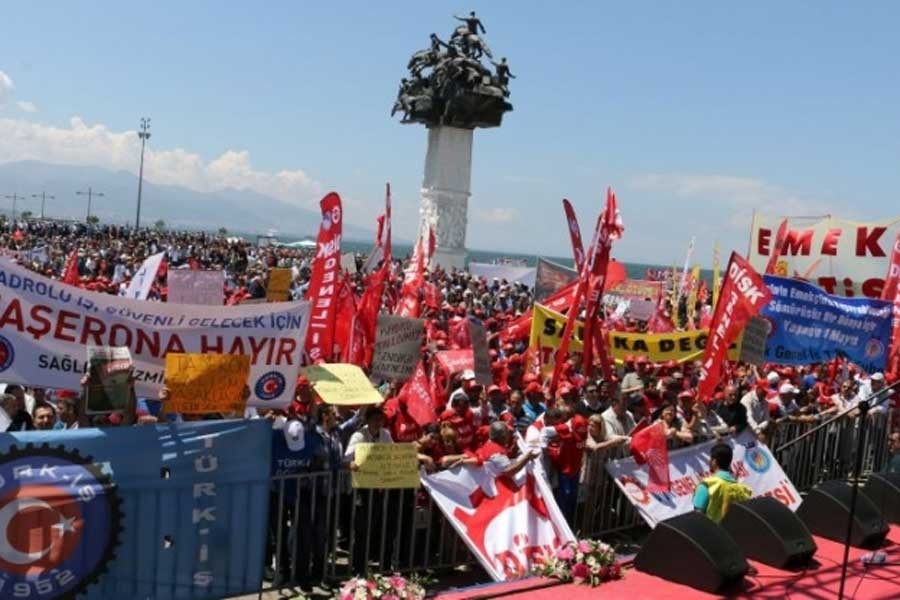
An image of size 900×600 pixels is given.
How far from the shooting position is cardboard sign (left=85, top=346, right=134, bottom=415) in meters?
5.71

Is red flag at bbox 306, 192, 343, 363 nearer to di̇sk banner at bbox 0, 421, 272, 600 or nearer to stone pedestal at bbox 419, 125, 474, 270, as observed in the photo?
di̇sk banner at bbox 0, 421, 272, 600

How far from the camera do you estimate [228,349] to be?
22.0ft

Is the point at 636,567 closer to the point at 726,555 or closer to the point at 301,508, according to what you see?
the point at 726,555

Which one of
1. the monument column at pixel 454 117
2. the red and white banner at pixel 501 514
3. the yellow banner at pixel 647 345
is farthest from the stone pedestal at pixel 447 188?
the red and white banner at pixel 501 514

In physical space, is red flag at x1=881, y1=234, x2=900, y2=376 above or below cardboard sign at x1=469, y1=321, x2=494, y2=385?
above

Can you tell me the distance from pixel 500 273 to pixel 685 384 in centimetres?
2671

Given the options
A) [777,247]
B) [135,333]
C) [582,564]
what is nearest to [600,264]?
[582,564]

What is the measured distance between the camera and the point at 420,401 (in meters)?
8.78

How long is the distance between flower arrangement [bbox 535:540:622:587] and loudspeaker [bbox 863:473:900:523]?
3.71m

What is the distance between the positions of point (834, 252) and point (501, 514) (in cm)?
1032

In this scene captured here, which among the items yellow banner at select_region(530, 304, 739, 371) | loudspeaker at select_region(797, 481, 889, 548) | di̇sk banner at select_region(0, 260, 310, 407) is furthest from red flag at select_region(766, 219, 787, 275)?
di̇sk banner at select_region(0, 260, 310, 407)

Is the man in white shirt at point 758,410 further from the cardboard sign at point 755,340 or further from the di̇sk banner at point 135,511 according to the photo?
the di̇sk banner at point 135,511

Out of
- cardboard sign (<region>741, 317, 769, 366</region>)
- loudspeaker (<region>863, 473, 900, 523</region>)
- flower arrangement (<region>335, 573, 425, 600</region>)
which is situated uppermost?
cardboard sign (<region>741, 317, 769, 366</region>)

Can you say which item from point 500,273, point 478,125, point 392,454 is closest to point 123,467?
point 392,454
